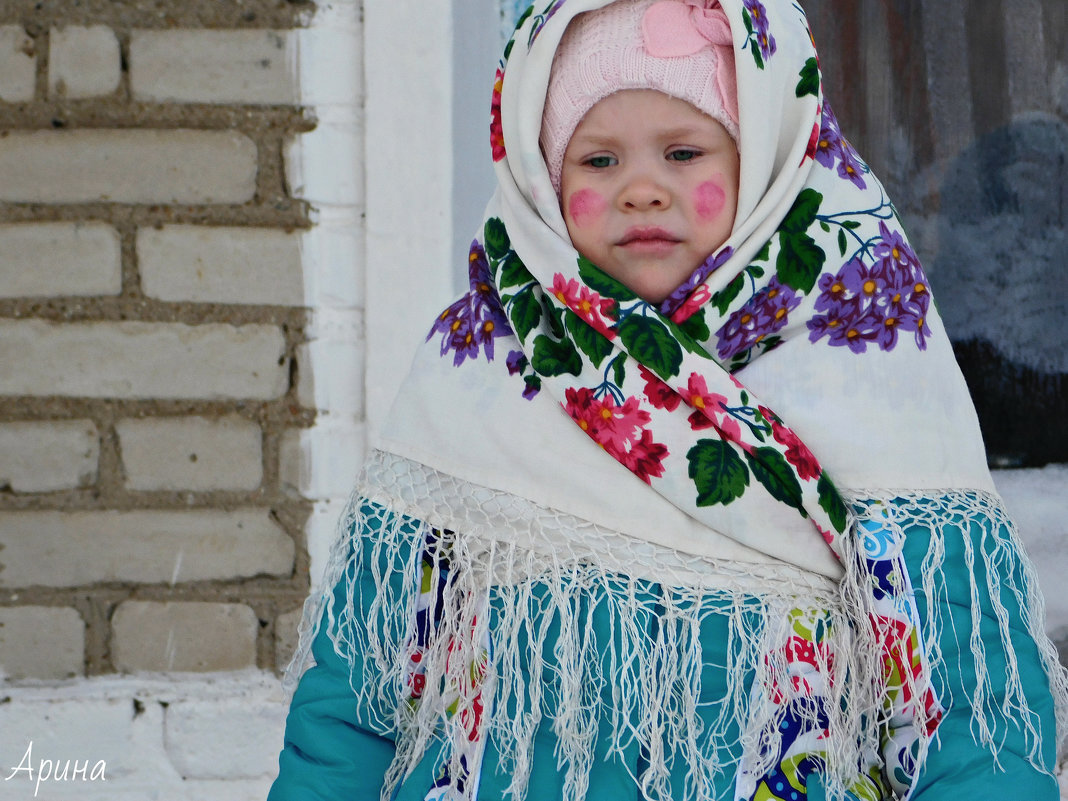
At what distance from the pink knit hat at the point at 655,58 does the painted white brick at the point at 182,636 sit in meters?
1.11

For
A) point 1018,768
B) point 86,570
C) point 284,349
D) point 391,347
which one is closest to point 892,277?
point 1018,768

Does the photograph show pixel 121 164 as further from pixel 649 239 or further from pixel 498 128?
pixel 649 239

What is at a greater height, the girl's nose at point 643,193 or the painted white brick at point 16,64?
the painted white brick at point 16,64

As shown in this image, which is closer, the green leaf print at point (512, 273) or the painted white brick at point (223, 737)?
the green leaf print at point (512, 273)

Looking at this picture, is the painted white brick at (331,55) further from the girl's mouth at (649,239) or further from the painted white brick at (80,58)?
the girl's mouth at (649,239)

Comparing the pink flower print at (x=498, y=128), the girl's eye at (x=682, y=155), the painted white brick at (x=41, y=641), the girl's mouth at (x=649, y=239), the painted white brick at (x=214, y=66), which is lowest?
the painted white brick at (x=41, y=641)

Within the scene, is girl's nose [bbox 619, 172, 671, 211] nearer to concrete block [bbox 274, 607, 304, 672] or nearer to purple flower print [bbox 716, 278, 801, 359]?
purple flower print [bbox 716, 278, 801, 359]

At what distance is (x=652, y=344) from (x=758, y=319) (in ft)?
0.44

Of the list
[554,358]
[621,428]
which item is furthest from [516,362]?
[621,428]

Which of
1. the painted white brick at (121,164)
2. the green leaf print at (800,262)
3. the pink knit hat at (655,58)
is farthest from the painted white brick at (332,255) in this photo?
the green leaf print at (800,262)

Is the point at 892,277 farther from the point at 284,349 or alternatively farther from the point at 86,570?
the point at 86,570

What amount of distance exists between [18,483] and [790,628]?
140 centimetres

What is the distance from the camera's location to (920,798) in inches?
36.6

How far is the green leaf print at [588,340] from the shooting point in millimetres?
1045
